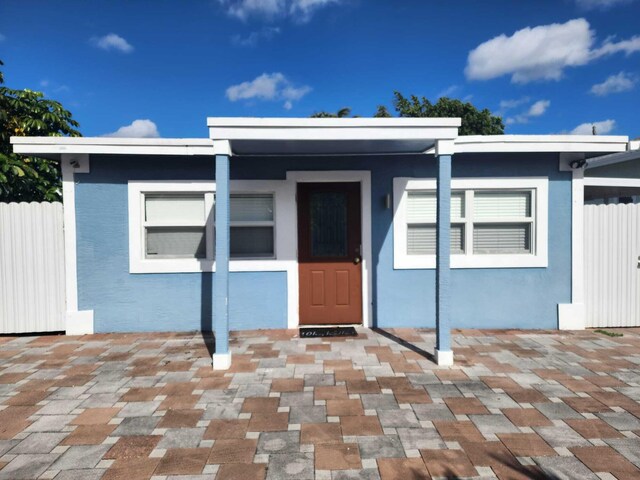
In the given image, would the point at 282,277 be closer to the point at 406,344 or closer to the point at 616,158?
the point at 406,344

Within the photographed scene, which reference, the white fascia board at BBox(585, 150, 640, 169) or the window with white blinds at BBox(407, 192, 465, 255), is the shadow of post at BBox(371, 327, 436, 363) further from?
the white fascia board at BBox(585, 150, 640, 169)

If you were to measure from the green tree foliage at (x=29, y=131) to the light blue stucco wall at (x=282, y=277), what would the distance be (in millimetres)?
3699

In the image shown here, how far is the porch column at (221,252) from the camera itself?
441 centimetres

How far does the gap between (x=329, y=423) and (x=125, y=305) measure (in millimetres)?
4142

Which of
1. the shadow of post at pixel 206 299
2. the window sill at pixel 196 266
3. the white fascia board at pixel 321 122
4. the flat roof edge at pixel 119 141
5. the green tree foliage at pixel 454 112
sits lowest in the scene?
the shadow of post at pixel 206 299

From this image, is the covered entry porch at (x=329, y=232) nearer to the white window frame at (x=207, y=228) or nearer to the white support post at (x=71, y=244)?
the white window frame at (x=207, y=228)

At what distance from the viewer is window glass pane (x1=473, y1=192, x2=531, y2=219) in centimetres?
605

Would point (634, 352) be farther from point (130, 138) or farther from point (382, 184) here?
point (130, 138)

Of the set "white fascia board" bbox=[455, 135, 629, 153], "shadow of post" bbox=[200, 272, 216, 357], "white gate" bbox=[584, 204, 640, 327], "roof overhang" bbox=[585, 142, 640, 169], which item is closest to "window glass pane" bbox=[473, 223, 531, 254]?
"white gate" bbox=[584, 204, 640, 327]

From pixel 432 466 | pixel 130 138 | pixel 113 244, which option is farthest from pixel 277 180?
pixel 432 466

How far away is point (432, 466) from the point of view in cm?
260

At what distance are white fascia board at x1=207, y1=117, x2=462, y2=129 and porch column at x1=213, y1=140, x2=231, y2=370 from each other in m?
0.24

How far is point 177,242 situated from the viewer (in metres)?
6.04

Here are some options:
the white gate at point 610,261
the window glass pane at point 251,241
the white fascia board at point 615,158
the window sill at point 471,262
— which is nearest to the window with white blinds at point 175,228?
the window glass pane at point 251,241
